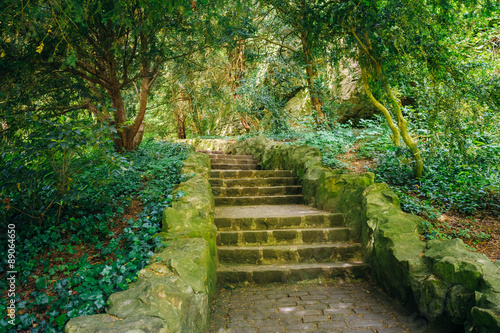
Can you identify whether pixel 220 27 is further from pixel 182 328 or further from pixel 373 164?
pixel 182 328

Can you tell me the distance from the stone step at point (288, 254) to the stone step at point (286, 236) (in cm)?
27

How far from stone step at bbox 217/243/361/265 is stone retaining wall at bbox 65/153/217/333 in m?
0.36

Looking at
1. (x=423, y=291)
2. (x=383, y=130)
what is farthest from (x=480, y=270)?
(x=383, y=130)

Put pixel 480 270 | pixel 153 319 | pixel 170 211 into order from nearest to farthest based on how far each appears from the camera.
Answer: pixel 153 319 → pixel 480 270 → pixel 170 211

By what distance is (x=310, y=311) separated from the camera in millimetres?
3285

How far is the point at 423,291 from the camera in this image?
3010 mm

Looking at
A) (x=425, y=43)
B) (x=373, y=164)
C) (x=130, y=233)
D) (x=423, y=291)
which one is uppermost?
(x=425, y=43)

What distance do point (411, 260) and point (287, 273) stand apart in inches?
61.8

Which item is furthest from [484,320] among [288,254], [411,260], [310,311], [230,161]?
[230,161]

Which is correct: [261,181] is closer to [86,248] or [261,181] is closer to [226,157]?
[226,157]

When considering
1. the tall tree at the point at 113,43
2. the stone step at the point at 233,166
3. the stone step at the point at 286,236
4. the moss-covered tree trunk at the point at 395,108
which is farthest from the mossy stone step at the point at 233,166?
the moss-covered tree trunk at the point at 395,108

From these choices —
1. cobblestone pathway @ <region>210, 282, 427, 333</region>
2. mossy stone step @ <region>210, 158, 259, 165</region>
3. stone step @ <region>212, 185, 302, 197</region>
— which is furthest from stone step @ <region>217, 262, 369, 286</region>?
mossy stone step @ <region>210, 158, 259, 165</region>

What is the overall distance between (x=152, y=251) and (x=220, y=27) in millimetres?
5228

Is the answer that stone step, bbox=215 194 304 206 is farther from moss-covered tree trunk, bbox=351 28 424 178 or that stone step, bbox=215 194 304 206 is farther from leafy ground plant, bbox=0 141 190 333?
moss-covered tree trunk, bbox=351 28 424 178
